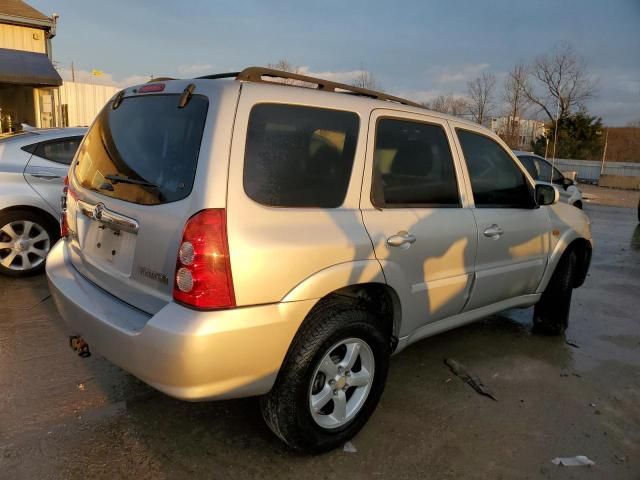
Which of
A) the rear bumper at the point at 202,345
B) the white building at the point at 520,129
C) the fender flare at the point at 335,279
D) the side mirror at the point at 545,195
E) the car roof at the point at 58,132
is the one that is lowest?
the rear bumper at the point at 202,345

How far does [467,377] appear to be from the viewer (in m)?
3.66

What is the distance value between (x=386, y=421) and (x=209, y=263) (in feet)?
5.15

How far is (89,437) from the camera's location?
9.03 ft

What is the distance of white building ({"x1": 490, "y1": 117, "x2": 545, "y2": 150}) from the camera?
40.8m

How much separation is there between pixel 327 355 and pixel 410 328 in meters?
0.72

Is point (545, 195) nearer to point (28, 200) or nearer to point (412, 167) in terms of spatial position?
point (412, 167)

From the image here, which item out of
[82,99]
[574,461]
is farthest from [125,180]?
[82,99]

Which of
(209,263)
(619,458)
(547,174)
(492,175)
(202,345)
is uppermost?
(492,175)

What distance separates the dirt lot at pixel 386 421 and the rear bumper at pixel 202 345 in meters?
0.57

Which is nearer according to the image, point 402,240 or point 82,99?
point 402,240

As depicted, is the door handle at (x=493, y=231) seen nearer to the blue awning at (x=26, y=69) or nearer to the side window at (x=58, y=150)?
the side window at (x=58, y=150)

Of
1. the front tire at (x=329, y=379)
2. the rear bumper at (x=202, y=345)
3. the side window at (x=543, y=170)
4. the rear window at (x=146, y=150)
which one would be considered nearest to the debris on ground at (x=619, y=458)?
the front tire at (x=329, y=379)

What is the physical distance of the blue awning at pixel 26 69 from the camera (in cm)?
1423

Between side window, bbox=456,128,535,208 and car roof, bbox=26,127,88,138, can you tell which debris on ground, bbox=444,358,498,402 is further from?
car roof, bbox=26,127,88,138
